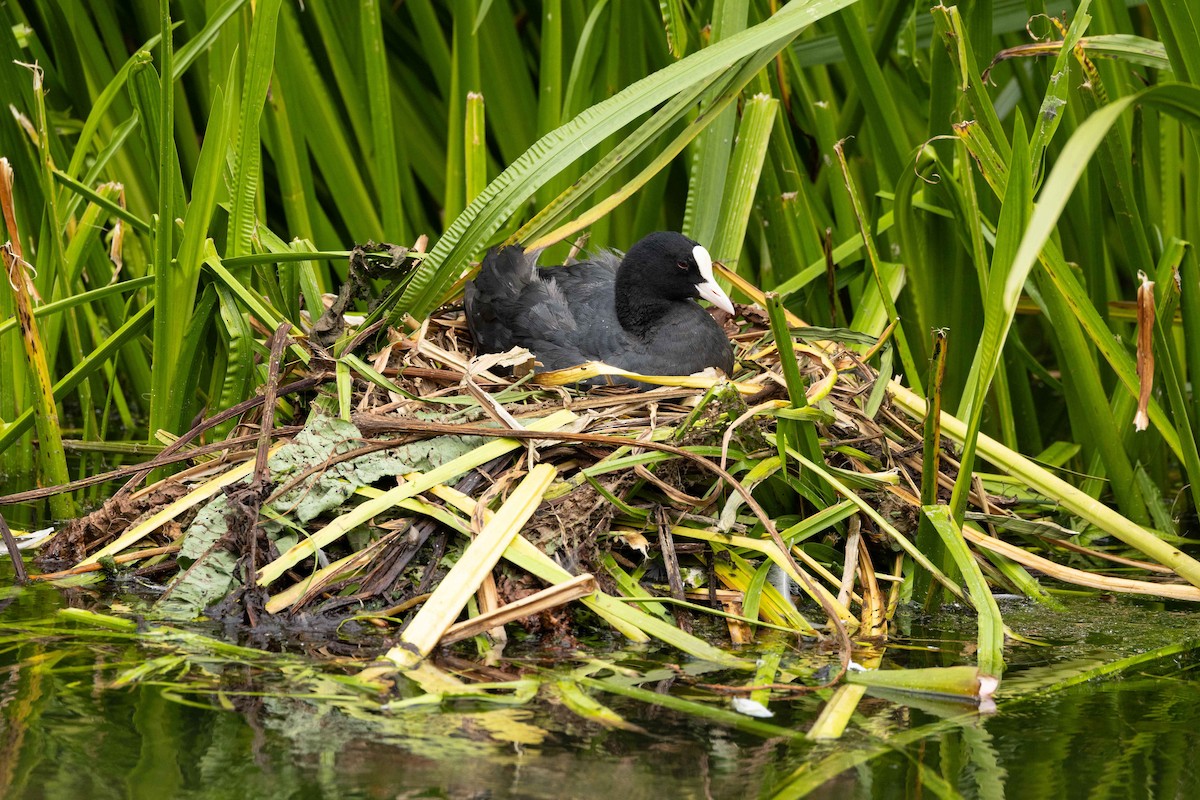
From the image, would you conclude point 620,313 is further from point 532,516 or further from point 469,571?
point 469,571

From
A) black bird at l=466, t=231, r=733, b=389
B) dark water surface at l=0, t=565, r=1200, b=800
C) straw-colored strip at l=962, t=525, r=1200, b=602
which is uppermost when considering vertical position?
black bird at l=466, t=231, r=733, b=389

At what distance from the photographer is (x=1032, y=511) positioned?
132 inches

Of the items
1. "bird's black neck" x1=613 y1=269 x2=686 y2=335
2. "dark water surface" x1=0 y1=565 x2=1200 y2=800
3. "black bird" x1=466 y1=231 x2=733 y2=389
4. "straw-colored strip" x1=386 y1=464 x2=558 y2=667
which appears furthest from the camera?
"bird's black neck" x1=613 y1=269 x2=686 y2=335

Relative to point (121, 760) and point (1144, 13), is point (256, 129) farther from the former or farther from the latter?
point (1144, 13)

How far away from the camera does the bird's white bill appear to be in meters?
3.39

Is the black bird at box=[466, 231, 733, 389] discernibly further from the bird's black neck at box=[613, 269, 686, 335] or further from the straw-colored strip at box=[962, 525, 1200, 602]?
the straw-colored strip at box=[962, 525, 1200, 602]

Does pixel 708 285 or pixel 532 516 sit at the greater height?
pixel 708 285

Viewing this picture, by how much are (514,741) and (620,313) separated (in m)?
1.88

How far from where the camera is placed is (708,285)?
3430 millimetres

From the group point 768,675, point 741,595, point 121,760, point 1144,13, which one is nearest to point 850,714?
point 768,675

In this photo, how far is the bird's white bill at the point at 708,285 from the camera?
11.1ft

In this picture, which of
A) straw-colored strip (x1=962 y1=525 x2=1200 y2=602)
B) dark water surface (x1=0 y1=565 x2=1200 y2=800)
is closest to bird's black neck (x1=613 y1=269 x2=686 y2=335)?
straw-colored strip (x1=962 y1=525 x2=1200 y2=602)

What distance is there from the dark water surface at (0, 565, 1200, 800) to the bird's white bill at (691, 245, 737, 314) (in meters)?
1.31

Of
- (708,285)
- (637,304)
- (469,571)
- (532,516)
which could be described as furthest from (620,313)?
(469,571)
